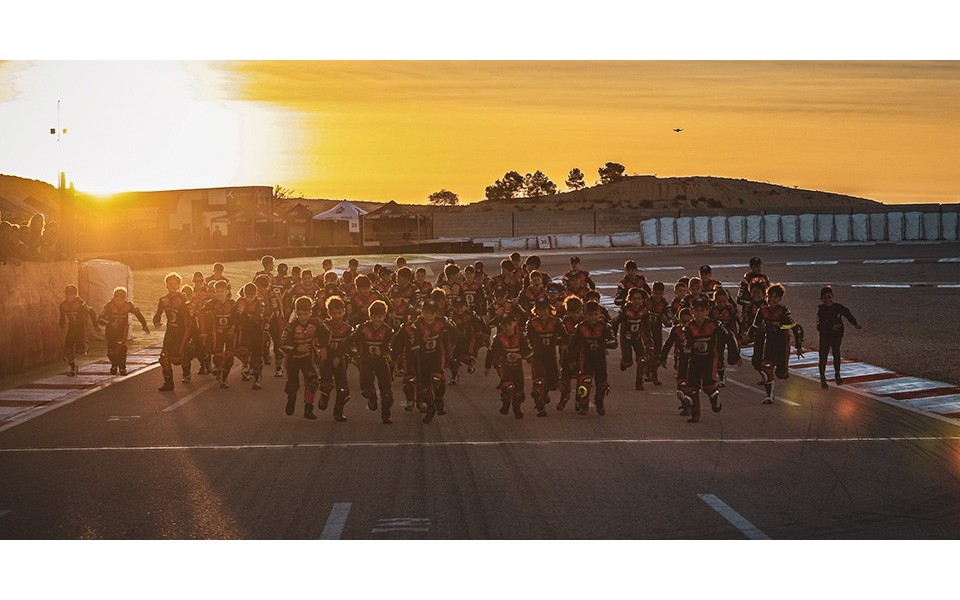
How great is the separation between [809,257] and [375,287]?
41.4m

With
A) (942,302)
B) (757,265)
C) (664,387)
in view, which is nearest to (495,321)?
(664,387)

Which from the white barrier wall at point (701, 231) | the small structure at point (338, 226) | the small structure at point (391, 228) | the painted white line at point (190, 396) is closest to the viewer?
the painted white line at point (190, 396)

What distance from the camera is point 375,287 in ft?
71.7

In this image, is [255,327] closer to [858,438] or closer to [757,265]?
[757,265]

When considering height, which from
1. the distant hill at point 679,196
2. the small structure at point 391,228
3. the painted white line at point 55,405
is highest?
the distant hill at point 679,196

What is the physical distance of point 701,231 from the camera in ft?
248

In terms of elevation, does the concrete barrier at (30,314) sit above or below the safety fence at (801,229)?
below

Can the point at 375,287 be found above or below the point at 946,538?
above

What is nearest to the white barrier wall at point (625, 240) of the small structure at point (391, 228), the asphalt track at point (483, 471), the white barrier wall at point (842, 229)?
the white barrier wall at point (842, 229)

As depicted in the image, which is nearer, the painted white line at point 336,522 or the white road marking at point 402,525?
the painted white line at point 336,522

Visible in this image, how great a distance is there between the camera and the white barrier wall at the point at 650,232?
76.3 m

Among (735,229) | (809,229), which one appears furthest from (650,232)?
(809,229)

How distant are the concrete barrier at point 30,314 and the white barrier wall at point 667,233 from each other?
5415 centimetres

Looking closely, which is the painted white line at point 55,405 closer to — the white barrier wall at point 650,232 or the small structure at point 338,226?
the white barrier wall at point 650,232
